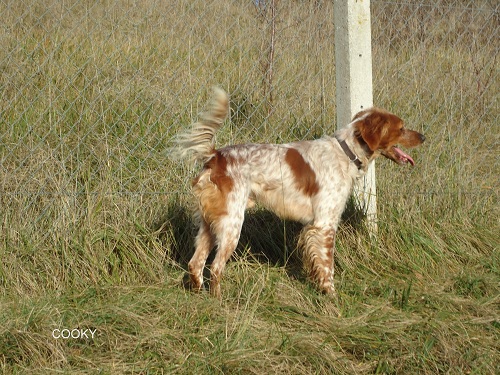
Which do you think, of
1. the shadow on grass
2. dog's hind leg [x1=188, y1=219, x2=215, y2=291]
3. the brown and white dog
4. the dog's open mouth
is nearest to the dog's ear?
the brown and white dog

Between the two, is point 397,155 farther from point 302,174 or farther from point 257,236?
point 257,236

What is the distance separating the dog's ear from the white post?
186 mm

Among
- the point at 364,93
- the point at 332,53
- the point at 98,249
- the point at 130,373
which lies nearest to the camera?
the point at 130,373

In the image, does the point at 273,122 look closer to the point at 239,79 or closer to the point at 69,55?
the point at 239,79

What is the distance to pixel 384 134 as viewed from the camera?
4242mm

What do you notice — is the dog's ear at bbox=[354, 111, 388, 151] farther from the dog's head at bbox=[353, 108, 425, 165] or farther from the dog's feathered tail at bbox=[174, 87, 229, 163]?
the dog's feathered tail at bbox=[174, 87, 229, 163]

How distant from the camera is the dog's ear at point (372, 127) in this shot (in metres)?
4.18

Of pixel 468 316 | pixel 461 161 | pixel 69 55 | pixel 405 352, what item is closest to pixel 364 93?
pixel 461 161

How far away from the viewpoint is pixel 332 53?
5.56m

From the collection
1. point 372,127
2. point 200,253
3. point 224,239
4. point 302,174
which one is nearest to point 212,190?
point 224,239

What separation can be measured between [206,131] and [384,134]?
3.86 feet

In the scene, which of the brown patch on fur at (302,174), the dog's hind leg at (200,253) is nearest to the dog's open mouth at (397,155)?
the brown patch on fur at (302,174)

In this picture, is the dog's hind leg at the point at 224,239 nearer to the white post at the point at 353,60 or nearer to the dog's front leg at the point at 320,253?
the dog's front leg at the point at 320,253

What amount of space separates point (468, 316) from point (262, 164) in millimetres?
1435
